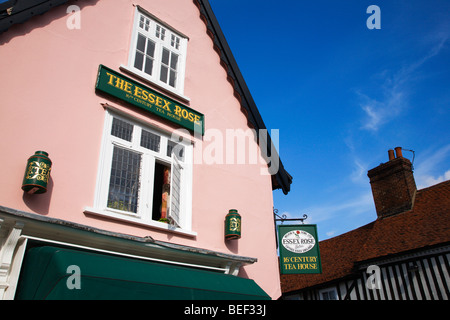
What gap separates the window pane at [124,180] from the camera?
19.6 ft

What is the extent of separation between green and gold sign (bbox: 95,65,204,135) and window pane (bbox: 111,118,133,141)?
1.39 ft

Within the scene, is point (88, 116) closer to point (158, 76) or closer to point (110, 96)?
point (110, 96)

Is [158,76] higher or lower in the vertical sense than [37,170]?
higher

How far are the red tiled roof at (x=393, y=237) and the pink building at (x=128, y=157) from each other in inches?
301

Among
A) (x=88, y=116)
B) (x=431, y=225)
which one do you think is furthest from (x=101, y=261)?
(x=431, y=225)

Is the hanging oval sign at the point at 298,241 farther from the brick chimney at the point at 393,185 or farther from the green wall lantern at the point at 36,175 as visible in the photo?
the brick chimney at the point at 393,185

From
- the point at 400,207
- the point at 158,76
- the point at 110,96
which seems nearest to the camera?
the point at 110,96

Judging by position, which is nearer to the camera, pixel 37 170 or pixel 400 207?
pixel 37 170

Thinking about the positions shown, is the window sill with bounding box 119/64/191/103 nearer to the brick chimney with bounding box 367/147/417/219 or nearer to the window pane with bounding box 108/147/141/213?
the window pane with bounding box 108/147/141/213

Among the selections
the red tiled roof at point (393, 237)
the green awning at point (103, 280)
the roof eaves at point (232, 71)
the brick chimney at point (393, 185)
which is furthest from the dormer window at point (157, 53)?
the brick chimney at point (393, 185)

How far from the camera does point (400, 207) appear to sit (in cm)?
1662

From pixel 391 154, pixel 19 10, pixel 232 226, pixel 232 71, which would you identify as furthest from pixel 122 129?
pixel 391 154

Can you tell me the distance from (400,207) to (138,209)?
14467 mm

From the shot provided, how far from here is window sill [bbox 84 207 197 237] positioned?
5.46 meters
